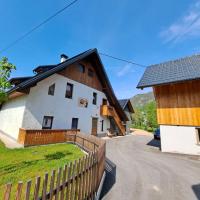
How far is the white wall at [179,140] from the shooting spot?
33.3 ft

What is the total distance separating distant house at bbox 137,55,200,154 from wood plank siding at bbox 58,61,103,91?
753cm

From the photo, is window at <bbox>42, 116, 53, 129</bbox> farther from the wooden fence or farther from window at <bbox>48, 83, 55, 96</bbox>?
the wooden fence

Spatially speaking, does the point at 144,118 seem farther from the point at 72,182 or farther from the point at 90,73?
the point at 72,182

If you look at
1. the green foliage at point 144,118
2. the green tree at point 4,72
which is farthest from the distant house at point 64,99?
the green foliage at point 144,118

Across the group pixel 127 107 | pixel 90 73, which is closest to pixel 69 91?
pixel 90 73

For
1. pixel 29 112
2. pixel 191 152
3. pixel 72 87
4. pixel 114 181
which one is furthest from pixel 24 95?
pixel 191 152

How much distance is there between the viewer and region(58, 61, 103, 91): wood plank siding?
15.5 m

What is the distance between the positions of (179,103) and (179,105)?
16 cm

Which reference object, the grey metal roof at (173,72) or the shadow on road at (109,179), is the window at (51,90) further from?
the shadow on road at (109,179)

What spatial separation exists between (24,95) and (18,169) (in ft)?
25.0

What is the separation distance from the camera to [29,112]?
38.4ft

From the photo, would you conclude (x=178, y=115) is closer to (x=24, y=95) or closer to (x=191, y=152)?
(x=191, y=152)

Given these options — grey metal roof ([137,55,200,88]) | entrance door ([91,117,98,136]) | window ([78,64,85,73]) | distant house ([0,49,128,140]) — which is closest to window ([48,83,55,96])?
distant house ([0,49,128,140])

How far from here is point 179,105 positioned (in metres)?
11.1
